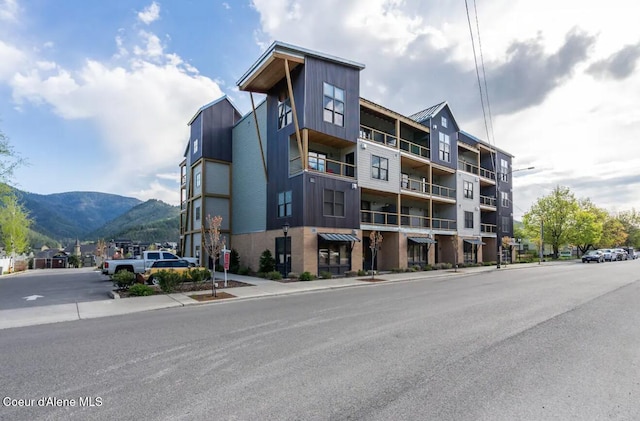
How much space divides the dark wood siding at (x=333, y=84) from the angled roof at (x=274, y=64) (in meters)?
0.39

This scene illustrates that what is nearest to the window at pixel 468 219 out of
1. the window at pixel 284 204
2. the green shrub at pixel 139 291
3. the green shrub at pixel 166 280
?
the window at pixel 284 204

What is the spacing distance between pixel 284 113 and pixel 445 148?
17.1 m

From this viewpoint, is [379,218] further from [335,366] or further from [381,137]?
[335,366]

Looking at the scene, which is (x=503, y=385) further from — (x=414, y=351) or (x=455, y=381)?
(x=414, y=351)

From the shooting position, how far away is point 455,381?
190 inches

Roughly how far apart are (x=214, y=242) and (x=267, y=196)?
413 inches

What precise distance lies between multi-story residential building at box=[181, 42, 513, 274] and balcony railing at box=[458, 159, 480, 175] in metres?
0.25

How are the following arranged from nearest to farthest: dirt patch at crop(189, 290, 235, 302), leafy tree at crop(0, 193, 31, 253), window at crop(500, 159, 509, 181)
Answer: dirt patch at crop(189, 290, 235, 302)
leafy tree at crop(0, 193, 31, 253)
window at crop(500, 159, 509, 181)

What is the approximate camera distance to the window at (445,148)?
1282 inches


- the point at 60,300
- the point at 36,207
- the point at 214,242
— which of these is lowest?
the point at 60,300

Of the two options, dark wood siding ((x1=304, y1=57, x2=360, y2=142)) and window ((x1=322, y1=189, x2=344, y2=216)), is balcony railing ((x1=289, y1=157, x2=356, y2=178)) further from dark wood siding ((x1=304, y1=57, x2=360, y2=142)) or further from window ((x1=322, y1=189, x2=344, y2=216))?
dark wood siding ((x1=304, y1=57, x2=360, y2=142))

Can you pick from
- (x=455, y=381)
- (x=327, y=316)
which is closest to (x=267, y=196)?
(x=327, y=316)

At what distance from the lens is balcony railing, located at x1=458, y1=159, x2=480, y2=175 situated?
1439 inches

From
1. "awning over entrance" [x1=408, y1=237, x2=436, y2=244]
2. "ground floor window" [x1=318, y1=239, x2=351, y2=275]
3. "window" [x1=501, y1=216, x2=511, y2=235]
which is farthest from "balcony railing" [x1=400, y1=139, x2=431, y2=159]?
"window" [x1=501, y1=216, x2=511, y2=235]
